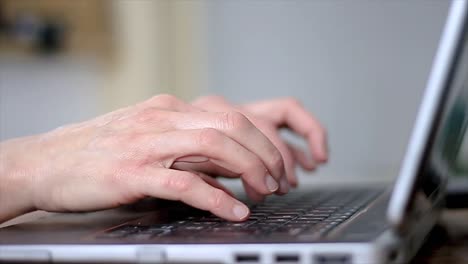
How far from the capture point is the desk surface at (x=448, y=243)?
627 millimetres

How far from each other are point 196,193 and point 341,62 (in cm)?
217

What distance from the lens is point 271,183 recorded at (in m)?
0.73

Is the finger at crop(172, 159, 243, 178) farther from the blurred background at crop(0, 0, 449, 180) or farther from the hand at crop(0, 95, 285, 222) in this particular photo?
the blurred background at crop(0, 0, 449, 180)

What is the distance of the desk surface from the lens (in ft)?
Result: 2.06

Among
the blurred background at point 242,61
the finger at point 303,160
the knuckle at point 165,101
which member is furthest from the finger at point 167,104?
the blurred background at point 242,61

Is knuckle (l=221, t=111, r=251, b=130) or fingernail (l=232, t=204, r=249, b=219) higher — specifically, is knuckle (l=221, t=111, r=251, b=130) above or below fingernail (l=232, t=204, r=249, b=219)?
above

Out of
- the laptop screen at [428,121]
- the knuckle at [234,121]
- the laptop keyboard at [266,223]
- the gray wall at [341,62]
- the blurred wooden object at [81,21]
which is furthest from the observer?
the gray wall at [341,62]

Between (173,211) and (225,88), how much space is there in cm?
210

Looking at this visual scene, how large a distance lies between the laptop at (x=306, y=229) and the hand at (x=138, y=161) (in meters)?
0.02

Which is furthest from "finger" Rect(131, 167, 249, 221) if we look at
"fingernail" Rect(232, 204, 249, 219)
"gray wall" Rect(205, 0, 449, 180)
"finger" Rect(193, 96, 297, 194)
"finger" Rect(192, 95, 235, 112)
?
"gray wall" Rect(205, 0, 449, 180)

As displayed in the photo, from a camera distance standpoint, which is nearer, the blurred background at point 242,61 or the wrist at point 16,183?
the wrist at point 16,183

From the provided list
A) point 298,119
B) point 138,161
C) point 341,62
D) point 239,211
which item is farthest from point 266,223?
point 341,62

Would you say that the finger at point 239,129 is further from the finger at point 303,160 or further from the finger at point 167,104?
the finger at point 303,160

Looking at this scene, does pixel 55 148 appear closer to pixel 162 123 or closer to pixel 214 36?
pixel 162 123
